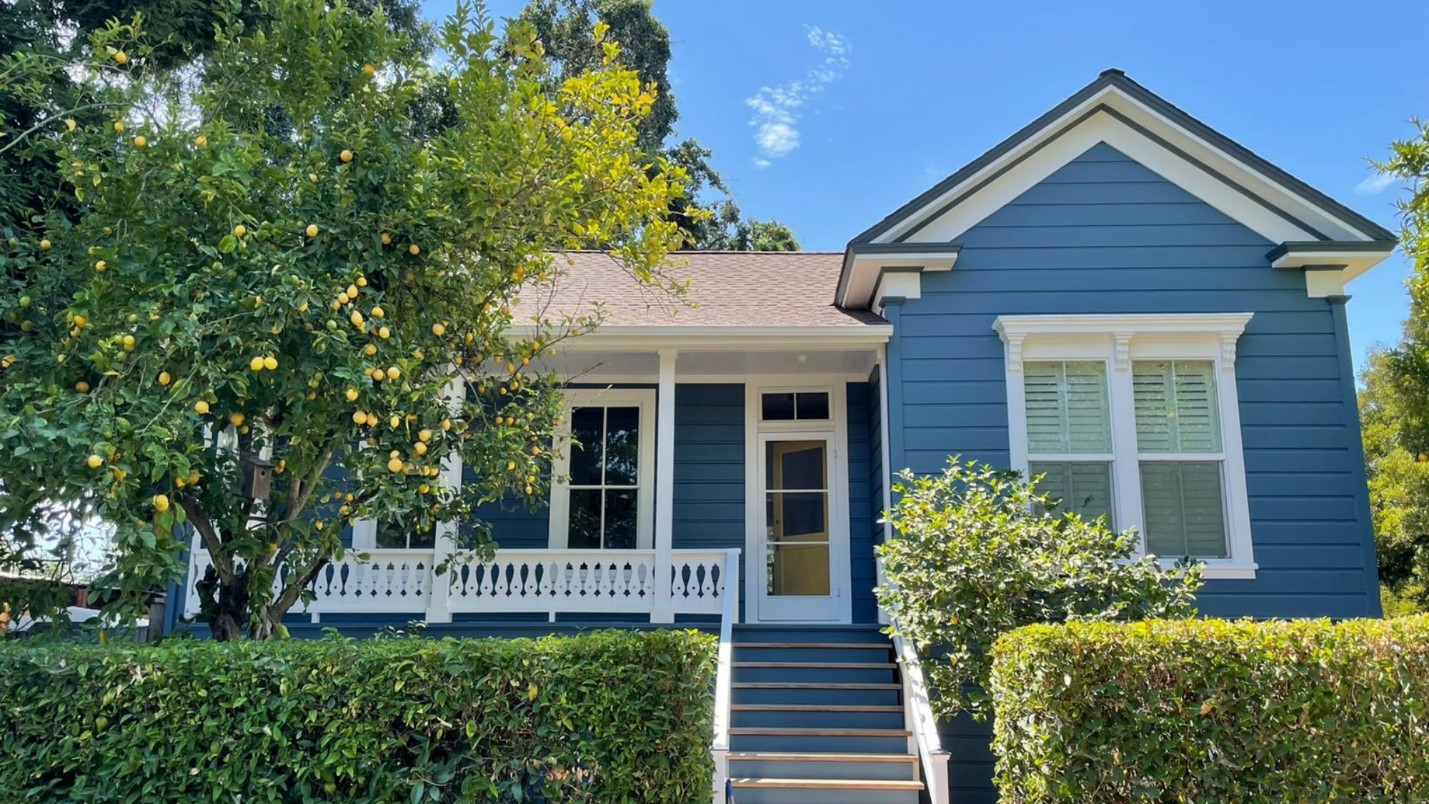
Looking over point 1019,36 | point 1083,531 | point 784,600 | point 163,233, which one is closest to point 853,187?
point 1019,36

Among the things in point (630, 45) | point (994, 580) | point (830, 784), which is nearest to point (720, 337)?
point (994, 580)

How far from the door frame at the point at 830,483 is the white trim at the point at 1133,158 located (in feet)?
6.37

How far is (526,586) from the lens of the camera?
24.6 ft

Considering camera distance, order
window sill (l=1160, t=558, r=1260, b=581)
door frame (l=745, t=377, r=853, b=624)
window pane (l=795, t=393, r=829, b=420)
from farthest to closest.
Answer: window pane (l=795, t=393, r=829, b=420) < door frame (l=745, t=377, r=853, b=624) < window sill (l=1160, t=558, r=1260, b=581)

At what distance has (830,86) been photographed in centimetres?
1988

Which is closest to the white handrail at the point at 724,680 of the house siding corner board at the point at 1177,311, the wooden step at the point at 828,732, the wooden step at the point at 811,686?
the wooden step at the point at 811,686

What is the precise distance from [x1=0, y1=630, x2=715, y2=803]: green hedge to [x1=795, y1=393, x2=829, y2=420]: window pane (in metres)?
5.11

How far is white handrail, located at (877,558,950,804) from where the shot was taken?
5.18 meters

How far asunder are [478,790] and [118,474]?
186 centimetres

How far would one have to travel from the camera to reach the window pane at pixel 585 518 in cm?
885

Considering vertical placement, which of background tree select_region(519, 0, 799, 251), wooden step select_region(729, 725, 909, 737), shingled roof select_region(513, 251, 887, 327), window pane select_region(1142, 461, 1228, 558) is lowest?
wooden step select_region(729, 725, 909, 737)

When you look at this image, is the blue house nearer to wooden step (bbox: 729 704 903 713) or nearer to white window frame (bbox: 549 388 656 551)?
wooden step (bbox: 729 704 903 713)

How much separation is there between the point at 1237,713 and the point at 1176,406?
3.67 m

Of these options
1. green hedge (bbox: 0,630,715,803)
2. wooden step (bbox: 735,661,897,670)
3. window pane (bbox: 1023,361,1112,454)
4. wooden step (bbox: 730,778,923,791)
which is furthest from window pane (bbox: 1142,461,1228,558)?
green hedge (bbox: 0,630,715,803)
